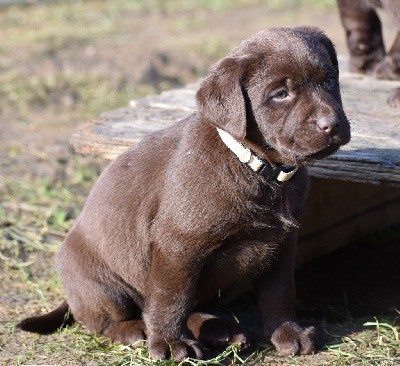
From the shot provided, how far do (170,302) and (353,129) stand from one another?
5.04 feet

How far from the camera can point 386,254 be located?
5.64 m

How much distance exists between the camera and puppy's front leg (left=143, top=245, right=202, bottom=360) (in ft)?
Answer: 11.8

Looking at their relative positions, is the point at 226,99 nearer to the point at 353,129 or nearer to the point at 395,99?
the point at 353,129

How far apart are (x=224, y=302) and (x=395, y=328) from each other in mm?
852

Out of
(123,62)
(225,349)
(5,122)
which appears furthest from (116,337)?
(123,62)

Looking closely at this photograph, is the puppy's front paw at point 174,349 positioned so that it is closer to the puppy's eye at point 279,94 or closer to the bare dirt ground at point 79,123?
the bare dirt ground at point 79,123

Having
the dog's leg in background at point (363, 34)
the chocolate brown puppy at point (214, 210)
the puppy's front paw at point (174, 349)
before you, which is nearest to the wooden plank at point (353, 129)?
the dog's leg in background at point (363, 34)

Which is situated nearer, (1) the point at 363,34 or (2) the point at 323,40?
(2) the point at 323,40

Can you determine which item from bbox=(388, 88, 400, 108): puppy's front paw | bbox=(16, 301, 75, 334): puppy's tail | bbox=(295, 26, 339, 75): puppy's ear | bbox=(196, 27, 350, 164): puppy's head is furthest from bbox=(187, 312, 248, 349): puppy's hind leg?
→ bbox=(388, 88, 400, 108): puppy's front paw

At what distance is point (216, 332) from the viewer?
3844 mm

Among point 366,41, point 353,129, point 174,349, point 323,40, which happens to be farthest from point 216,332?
point 366,41

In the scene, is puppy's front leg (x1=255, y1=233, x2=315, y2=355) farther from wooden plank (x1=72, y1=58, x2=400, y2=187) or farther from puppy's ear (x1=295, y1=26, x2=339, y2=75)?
puppy's ear (x1=295, y1=26, x2=339, y2=75)

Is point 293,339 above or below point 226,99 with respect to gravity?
below

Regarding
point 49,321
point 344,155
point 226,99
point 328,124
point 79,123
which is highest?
point 226,99
